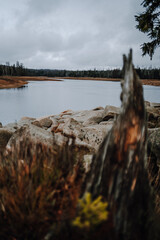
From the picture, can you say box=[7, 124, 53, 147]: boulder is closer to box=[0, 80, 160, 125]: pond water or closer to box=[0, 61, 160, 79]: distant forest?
box=[0, 80, 160, 125]: pond water

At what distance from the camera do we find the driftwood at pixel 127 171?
1.69 meters

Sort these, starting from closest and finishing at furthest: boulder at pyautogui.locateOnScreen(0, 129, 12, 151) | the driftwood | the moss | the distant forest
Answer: the moss → the driftwood → boulder at pyautogui.locateOnScreen(0, 129, 12, 151) → the distant forest

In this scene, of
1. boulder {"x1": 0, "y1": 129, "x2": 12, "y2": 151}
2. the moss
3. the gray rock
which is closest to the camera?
the moss

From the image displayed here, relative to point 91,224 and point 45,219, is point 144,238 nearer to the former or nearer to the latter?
point 91,224

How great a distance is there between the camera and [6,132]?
5.14 metres

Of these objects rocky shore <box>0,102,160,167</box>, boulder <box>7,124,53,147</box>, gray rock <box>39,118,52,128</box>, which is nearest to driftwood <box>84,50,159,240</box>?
rocky shore <box>0,102,160,167</box>

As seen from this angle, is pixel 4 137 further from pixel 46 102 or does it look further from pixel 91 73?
pixel 91 73

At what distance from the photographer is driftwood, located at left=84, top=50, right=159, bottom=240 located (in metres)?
1.69

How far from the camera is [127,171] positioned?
1740 millimetres

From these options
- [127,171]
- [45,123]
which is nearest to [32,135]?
[127,171]

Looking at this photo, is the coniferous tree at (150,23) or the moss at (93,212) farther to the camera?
the coniferous tree at (150,23)

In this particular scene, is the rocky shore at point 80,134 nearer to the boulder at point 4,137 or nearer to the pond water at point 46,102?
the boulder at point 4,137

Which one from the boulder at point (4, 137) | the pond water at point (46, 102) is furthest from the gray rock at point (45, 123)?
the boulder at point (4, 137)

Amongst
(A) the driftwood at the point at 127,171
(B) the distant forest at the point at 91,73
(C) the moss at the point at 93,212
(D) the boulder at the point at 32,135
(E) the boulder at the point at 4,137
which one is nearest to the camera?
(C) the moss at the point at 93,212
